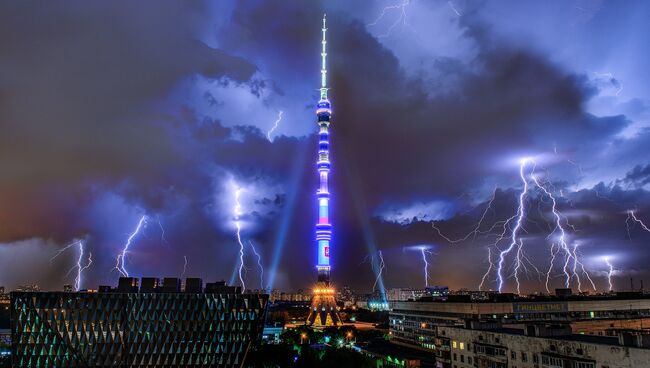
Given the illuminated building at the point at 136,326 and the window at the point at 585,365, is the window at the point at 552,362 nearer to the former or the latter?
the window at the point at 585,365

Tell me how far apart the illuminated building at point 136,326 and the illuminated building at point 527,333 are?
2992 centimetres

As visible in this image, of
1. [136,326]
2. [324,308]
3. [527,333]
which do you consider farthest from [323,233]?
[527,333]

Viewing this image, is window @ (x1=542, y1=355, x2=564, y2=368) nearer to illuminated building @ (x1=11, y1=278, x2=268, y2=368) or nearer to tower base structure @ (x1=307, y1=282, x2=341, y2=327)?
illuminated building @ (x1=11, y1=278, x2=268, y2=368)

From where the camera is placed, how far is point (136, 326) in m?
65.6

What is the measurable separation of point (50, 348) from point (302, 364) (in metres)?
34.8

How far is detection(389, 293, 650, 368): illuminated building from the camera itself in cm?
3134

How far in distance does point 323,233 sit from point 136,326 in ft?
295

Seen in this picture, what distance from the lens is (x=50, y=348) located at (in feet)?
205

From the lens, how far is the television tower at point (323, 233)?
471ft

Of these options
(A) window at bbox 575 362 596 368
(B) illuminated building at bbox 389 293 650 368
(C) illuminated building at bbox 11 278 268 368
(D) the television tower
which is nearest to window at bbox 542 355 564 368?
(B) illuminated building at bbox 389 293 650 368

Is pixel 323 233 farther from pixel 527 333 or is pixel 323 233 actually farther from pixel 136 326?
pixel 527 333

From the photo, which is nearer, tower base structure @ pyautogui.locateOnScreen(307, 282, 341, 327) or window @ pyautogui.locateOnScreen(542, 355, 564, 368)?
window @ pyautogui.locateOnScreen(542, 355, 564, 368)

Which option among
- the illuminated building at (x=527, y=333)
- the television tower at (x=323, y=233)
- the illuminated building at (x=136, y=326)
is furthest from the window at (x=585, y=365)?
the television tower at (x=323, y=233)

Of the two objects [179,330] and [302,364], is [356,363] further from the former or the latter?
[179,330]
